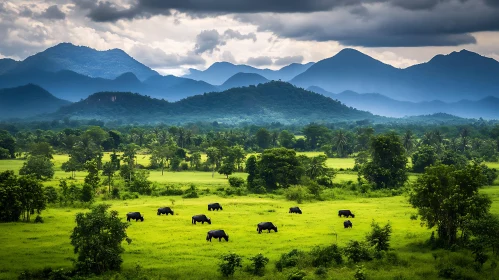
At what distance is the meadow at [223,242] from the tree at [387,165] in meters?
14.7

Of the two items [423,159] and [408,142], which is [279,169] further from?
[408,142]

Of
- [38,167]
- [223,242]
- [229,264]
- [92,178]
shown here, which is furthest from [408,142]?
[229,264]

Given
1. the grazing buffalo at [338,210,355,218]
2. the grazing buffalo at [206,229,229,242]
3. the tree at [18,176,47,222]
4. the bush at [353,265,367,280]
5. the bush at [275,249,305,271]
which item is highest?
the tree at [18,176,47,222]

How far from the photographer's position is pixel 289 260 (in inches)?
1122

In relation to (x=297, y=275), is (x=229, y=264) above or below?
above

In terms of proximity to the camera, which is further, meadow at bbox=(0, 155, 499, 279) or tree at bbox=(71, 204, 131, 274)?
meadow at bbox=(0, 155, 499, 279)

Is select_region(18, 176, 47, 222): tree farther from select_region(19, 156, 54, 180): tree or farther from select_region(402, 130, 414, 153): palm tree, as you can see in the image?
select_region(402, 130, 414, 153): palm tree

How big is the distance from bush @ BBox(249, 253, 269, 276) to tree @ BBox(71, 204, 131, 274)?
8.25 metres

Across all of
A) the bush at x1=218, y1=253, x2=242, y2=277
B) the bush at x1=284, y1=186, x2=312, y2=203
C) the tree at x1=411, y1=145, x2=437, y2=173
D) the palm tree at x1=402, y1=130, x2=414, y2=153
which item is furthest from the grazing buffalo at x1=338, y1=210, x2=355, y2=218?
the palm tree at x1=402, y1=130, x2=414, y2=153

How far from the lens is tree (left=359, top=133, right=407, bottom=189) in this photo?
224ft

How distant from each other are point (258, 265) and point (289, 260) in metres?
2.21

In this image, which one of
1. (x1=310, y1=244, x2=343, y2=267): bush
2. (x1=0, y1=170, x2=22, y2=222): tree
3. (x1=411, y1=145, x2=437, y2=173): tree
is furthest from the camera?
(x1=411, y1=145, x2=437, y2=173): tree

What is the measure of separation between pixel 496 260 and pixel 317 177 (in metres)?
43.4

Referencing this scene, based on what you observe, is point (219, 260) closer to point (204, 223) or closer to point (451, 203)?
point (204, 223)
